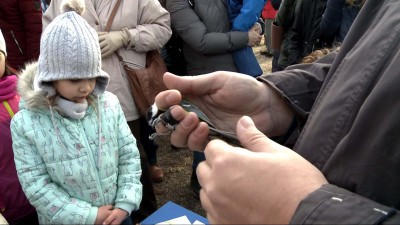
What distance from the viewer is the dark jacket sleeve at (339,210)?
2.00ft

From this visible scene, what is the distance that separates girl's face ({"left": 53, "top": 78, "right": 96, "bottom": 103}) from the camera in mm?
2066

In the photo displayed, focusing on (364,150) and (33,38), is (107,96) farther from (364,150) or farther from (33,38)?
(364,150)

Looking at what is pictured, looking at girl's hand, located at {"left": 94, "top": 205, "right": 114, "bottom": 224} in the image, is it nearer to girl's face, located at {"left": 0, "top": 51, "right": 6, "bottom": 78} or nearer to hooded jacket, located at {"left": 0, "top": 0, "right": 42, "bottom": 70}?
girl's face, located at {"left": 0, "top": 51, "right": 6, "bottom": 78}

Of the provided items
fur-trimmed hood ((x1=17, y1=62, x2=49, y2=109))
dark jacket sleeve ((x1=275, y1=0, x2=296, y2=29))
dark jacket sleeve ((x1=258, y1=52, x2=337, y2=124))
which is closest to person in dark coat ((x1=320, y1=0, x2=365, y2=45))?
dark jacket sleeve ((x1=275, y1=0, x2=296, y2=29))

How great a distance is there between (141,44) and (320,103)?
2.08m

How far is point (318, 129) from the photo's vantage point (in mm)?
874

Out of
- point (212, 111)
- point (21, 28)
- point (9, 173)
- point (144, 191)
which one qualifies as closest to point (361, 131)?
point (212, 111)

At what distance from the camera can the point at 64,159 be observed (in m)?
2.03

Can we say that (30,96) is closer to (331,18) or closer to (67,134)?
(67,134)

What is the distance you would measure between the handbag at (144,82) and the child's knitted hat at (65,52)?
712mm

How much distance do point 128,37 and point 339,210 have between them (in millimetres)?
2355

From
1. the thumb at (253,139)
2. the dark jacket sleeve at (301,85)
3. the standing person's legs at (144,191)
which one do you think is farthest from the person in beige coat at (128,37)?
the thumb at (253,139)

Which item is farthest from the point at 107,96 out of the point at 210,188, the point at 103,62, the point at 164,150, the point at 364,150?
the point at 164,150

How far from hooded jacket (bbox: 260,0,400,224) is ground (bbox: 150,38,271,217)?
8.42 ft
